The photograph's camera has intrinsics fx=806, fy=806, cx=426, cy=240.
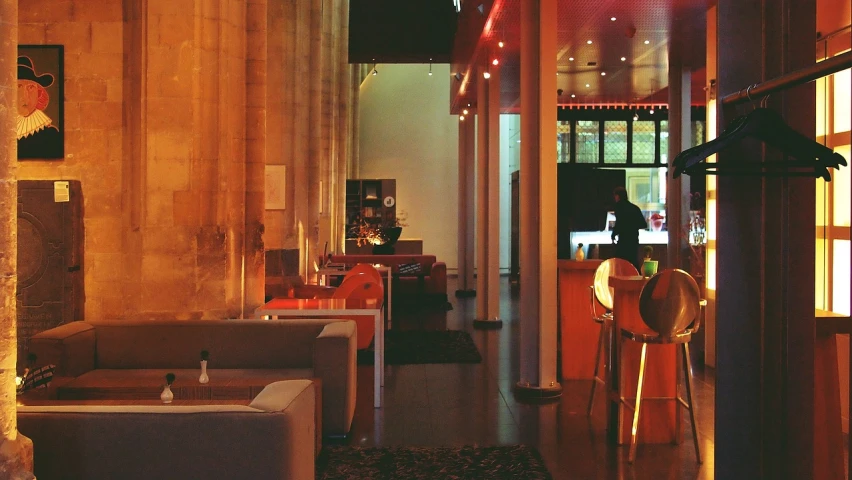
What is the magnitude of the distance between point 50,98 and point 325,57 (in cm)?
980

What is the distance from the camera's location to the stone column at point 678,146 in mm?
11000

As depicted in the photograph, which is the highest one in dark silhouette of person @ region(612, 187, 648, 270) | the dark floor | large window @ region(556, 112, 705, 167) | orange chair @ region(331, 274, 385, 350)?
large window @ region(556, 112, 705, 167)

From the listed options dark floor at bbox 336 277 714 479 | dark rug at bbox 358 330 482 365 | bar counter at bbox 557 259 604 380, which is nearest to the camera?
dark floor at bbox 336 277 714 479

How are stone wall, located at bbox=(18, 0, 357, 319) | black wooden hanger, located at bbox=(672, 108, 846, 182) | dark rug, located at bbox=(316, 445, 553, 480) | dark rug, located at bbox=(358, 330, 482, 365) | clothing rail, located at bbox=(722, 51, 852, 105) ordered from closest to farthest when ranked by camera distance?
clothing rail, located at bbox=(722, 51, 852, 105) < black wooden hanger, located at bbox=(672, 108, 846, 182) < dark rug, located at bbox=(316, 445, 553, 480) < stone wall, located at bbox=(18, 0, 357, 319) < dark rug, located at bbox=(358, 330, 482, 365)

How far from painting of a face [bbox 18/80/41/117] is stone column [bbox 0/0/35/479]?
4.29 meters

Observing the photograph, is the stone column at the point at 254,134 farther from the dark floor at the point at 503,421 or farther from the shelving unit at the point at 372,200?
the shelving unit at the point at 372,200

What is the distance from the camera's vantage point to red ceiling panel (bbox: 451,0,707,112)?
868 centimetres

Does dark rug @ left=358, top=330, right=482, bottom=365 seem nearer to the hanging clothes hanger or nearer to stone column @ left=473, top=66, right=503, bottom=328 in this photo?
stone column @ left=473, top=66, right=503, bottom=328

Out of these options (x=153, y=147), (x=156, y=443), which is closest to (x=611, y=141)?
(x=153, y=147)

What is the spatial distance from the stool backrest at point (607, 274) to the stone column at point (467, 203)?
835cm

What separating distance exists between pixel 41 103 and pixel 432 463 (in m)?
4.30

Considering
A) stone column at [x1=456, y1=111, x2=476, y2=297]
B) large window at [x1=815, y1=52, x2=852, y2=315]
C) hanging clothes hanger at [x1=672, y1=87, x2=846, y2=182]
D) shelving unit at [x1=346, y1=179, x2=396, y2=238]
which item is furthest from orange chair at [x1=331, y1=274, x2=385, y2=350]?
shelving unit at [x1=346, y1=179, x2=396, y2=238]

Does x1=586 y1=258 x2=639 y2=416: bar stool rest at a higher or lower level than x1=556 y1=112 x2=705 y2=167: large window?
lower

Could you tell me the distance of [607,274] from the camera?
665 cm
